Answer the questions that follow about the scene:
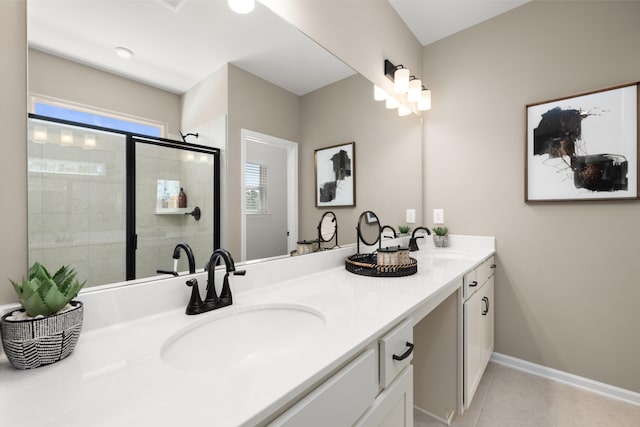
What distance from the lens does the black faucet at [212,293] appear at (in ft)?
2.77

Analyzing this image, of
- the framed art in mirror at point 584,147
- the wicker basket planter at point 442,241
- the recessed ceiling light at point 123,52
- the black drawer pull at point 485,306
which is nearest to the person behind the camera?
the recessed ceiling light at point 123,52

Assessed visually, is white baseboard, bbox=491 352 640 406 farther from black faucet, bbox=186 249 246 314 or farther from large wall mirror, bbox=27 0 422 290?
black faucet, bbox=186 249 246 314

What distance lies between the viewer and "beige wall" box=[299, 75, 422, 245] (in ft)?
4.61

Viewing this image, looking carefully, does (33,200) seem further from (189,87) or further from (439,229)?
(439,229)

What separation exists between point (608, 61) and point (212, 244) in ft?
8.11

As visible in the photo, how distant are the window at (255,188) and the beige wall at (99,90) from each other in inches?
11.6

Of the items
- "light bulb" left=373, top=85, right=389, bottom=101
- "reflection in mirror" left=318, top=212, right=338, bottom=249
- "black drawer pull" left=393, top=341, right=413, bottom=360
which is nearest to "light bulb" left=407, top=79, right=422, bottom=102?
"light bulb" left=373, top=85, right=389, bottom=101

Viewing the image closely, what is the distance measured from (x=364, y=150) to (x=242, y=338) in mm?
1324

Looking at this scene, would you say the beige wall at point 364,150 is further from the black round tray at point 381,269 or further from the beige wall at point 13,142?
the beige wall at point 13,142

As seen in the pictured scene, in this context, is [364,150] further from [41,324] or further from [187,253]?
[41,324]

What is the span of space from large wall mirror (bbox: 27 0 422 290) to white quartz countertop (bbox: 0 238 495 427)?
9.6 inches

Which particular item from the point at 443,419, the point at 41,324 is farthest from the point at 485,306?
the point at 41,324

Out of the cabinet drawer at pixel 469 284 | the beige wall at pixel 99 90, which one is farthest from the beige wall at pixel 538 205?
the beige wall at pixel 99 90

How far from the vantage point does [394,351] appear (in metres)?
0.80
